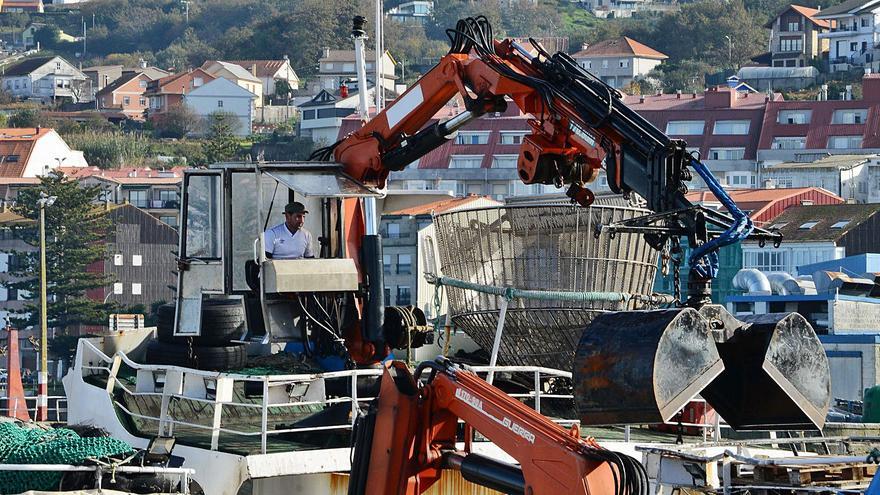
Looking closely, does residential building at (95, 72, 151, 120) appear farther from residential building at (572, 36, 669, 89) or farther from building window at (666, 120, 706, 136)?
building window at (666, 120, 706, 136)

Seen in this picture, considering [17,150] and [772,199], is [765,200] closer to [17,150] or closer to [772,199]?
[772,199]

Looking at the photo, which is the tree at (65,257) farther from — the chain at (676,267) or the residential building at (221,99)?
the residential building at (221,99)

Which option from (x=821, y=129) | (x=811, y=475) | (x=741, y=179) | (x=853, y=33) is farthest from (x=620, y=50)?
(x=811, y=475)

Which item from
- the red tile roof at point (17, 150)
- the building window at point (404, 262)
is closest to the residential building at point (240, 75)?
the red tile roof at point (17, 150)

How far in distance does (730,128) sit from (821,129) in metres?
6.13

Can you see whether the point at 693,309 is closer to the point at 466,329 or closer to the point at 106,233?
the point at 466,329

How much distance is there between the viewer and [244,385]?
21172 millimetres

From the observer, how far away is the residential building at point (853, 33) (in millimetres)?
168500

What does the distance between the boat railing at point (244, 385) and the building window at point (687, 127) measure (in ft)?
335

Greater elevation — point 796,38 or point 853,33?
point 796,38

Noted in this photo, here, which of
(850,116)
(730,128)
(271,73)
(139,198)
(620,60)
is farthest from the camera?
(271,73)

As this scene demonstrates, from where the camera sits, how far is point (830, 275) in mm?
41375

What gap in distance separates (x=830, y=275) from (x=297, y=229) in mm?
23245

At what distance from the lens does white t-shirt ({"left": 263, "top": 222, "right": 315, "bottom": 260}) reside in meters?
20.5
